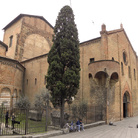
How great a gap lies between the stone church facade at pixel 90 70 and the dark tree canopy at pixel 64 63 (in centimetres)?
305

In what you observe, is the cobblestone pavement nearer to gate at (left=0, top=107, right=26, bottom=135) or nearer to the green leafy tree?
the green leafy tree

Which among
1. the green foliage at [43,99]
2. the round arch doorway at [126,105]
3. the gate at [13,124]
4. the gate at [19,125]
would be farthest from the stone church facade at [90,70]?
the gate at [13,124]

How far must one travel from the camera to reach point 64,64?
1012cm

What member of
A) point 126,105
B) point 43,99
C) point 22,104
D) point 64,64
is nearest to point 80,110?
point 64,64

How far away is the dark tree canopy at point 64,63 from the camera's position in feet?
31.6

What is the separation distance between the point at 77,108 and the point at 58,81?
4480 mm

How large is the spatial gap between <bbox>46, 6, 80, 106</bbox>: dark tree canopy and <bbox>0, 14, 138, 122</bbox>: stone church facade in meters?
3.05

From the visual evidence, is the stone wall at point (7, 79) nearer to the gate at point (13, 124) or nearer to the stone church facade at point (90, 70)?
the stone church facade at point (90, 70)

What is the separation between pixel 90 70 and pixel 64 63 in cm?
359

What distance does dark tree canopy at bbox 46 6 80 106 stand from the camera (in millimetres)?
9641

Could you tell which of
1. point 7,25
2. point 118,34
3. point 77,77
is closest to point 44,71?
point 77,77

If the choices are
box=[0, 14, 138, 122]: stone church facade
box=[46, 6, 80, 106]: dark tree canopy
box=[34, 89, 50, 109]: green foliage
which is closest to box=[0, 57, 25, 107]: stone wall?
box=[0, 14, 138, 122]: stone church facade

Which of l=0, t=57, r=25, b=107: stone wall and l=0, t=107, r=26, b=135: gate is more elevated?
l=0, t=57, r=25, b=107: stone wall

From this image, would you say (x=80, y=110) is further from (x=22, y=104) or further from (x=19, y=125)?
(x=22, y=104)
